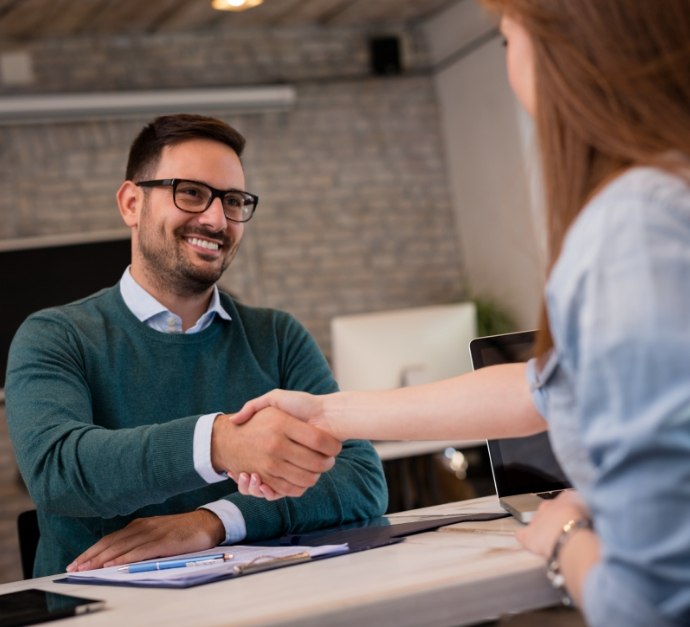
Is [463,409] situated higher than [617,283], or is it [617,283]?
[617,283]

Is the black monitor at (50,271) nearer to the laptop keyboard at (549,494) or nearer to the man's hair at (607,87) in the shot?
the laptop keyboard at (549,494)

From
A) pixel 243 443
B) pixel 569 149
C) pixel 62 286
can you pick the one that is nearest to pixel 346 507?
pixel 243 443

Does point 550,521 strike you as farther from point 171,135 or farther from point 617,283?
point 171,135

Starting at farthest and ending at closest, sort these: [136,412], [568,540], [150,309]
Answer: [150,309] → [136,412] → [568,540]

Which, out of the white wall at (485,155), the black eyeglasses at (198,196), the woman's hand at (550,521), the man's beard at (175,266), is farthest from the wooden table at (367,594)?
the white wall at (485,155)

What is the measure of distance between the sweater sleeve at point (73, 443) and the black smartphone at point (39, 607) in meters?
0.29

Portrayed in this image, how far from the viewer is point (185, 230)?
245 centimetres

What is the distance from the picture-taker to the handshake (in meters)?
1.77

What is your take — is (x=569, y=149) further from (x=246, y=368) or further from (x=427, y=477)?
(x=427, y=477)

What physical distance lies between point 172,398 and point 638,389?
150 centimetres

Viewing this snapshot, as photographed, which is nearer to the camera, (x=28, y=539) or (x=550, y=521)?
(x=550, y=521)

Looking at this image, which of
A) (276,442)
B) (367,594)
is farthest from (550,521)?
(276,442)

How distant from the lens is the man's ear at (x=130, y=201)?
2523 millimetres

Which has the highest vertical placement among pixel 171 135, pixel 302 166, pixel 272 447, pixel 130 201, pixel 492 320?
pixel 302 166
